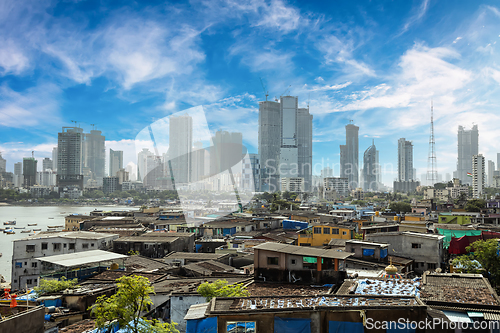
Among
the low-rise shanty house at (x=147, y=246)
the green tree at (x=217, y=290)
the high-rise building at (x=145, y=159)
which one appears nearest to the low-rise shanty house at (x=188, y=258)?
the low-rise shanty house at (x=147, y=246)

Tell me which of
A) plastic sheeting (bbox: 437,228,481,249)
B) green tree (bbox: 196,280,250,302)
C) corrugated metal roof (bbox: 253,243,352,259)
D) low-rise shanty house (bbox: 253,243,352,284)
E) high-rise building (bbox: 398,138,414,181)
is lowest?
plastic sheeting (bbox: 437,228,481,249)

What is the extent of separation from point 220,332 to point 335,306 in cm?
86

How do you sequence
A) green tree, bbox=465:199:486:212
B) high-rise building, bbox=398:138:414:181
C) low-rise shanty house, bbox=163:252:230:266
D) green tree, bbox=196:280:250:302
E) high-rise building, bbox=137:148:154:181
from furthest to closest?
high-rise building, bbox=398:138:414:181
green tree, bbox=465:199:486:212
low-rise shanty house, bbox=163:252:230:266
high-rise building, bbox=137:148:154:181
green tree, bbox=196:280:250:302

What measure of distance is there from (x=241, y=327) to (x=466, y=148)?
75776 millimetres

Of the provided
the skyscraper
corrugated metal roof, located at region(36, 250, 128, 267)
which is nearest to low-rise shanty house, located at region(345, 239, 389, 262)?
A: corrugated metal roof, located at region(36, 250, 128, 267)

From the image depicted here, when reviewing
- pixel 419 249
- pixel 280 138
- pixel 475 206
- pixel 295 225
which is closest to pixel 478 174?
pixel 475 206

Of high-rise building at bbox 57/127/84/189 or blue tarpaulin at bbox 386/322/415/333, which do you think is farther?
high-rise building at bbox 57/127/84/189

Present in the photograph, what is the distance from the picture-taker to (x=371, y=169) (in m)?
80.7

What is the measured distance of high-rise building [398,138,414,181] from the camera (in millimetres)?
72188

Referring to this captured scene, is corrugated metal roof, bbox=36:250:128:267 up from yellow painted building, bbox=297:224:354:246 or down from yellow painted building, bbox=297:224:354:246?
up

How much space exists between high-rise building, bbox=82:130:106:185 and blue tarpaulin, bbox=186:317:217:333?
69394mm

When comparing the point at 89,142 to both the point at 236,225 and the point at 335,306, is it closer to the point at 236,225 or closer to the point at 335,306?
the point at 236,225

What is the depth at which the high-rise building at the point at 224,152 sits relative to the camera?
6.48 meters

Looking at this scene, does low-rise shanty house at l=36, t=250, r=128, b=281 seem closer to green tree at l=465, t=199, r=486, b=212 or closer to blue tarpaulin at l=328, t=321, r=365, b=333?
blue tarpaulin at l=328, t=321, r=365, b=333
